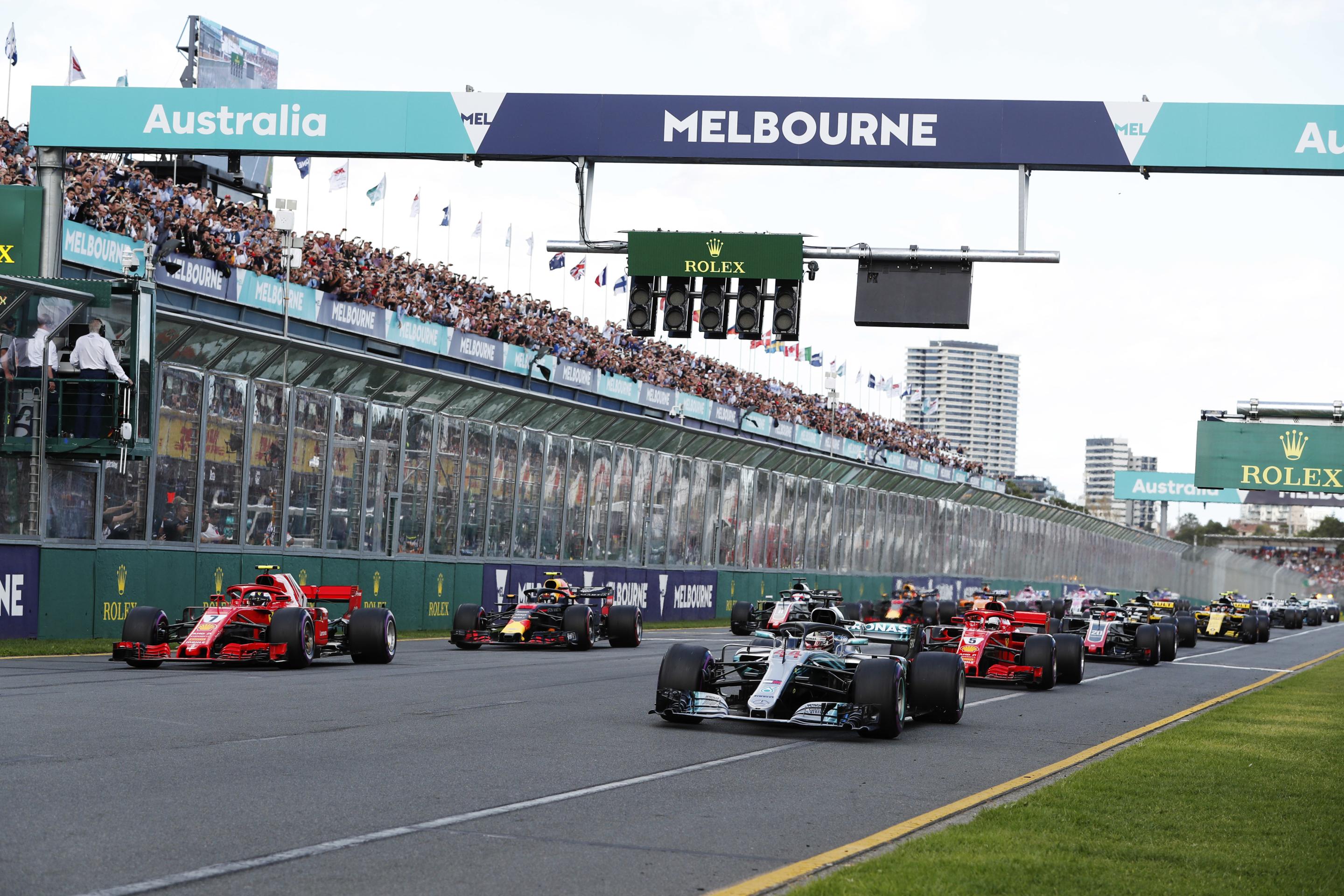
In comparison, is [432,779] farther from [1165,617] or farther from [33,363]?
[1165,617]

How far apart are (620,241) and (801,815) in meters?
12.4

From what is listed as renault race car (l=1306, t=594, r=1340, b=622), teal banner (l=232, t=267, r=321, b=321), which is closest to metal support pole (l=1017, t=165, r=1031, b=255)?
teal banner (l=232, t=267, r=321, b=321)

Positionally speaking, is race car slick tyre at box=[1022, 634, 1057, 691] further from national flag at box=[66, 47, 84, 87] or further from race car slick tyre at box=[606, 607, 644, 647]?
national flag at box=[66, 47, 84, 87]

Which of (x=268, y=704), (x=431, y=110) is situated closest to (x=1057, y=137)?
(x=431, y=110)

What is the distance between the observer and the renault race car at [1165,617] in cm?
2859

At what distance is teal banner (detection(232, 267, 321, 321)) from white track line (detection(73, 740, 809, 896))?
22043mm

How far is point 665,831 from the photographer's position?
7809mm

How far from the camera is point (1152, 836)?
317 inches

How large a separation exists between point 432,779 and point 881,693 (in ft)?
15.3

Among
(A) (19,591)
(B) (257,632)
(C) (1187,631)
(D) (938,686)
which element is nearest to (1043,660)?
(D) (938,686)

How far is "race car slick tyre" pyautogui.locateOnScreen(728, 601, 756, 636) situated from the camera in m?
32.2

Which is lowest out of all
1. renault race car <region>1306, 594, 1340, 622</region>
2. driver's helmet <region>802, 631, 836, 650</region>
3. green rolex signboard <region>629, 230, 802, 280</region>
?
renault race car <region>1306, 594, 1340, 622</region>

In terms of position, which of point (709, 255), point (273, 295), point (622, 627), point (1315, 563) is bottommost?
point (1315, 563)

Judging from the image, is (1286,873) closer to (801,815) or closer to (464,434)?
(801,815)
